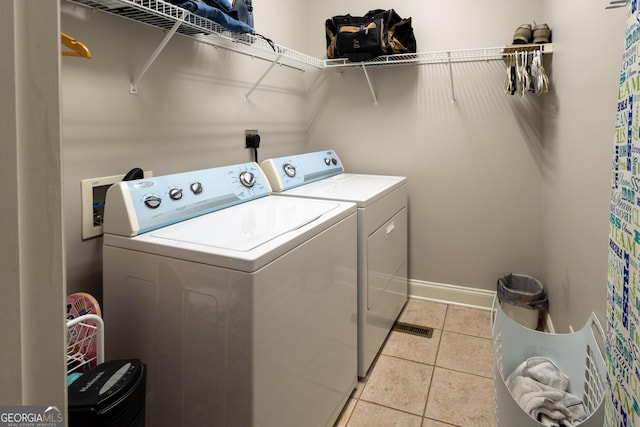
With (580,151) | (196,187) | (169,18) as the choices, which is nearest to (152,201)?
(196,187)

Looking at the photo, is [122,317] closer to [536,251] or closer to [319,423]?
[319,423]

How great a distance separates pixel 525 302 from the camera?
229 centimetres

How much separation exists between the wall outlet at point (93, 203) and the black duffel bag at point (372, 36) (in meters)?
1.59

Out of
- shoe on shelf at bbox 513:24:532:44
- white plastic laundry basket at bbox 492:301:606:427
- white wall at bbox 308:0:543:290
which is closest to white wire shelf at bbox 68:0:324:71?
white wall at bbox 308:0:543:290

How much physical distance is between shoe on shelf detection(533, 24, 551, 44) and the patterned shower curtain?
4.90 feet

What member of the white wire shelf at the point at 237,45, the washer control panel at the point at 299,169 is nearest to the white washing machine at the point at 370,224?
the washer control panel at the point at 299,169

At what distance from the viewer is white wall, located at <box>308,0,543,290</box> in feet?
7.98

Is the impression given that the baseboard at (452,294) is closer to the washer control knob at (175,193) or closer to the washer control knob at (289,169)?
the washer control knob at (289,169)

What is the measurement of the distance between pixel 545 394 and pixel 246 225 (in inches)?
43.3

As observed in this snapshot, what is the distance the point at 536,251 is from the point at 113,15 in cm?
259

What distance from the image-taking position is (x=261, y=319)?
1070 millimetres

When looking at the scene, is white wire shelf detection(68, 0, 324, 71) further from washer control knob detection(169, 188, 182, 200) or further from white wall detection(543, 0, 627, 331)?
white wall detection(543, 0, 627, 331)

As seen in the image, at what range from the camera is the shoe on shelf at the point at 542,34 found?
2.11 metres

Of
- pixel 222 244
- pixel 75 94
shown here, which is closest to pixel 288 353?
pixel 222 244
